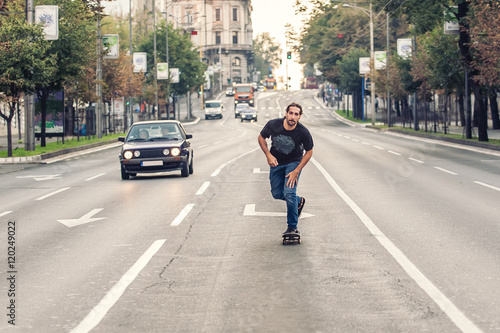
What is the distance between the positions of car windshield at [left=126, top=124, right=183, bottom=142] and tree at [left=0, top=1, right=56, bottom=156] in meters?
10.3

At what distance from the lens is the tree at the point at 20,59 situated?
30844 millimetres

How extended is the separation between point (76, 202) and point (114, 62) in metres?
38.8

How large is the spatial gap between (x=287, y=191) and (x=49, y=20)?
24.5m

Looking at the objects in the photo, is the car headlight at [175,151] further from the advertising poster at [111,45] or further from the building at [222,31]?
the building at [222,31]

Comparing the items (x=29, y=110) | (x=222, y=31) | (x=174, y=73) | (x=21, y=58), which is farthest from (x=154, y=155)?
(x=222, y=31)

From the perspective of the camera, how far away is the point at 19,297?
25.0 ft

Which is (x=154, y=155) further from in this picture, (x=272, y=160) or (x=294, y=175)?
(x=294, y=175)

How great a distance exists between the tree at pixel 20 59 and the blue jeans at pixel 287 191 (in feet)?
72.1

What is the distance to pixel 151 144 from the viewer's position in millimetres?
21203

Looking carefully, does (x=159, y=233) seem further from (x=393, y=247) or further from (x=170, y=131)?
(x=170, y=131)

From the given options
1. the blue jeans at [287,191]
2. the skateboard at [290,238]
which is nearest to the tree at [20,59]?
the blue jeans at [287,191]

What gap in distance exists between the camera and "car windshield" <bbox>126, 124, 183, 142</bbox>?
21.9 metres

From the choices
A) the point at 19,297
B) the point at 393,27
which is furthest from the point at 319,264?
the point at 393,27

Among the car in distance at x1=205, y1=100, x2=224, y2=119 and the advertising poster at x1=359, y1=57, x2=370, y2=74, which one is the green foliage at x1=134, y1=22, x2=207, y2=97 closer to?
the car in distance at x1=205, y1=100, x2=224, y2=119
